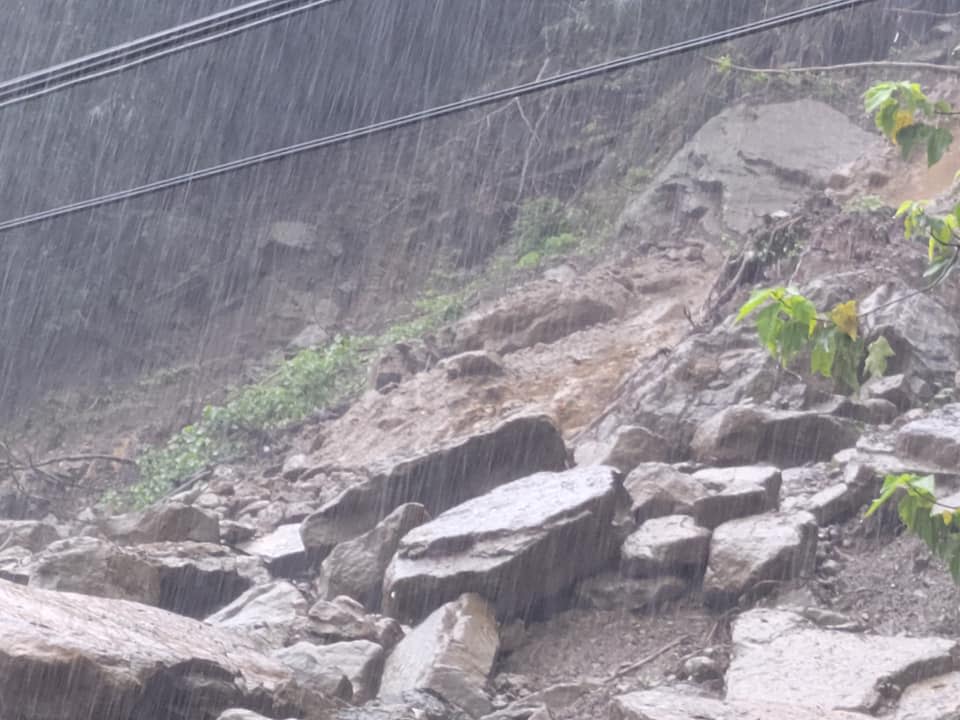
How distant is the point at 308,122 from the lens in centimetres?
1558

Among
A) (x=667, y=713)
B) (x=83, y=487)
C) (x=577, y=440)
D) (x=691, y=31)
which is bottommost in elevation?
(x=83, y=487)

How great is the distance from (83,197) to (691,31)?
26.9 ft

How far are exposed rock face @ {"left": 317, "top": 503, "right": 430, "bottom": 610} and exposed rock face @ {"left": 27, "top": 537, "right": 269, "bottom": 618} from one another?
0.58 m

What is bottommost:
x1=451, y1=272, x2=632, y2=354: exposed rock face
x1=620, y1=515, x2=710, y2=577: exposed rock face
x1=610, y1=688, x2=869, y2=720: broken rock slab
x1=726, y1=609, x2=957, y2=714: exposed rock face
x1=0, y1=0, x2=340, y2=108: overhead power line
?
x1=610, y1=688, x2=869, y2=720: broken rock slab

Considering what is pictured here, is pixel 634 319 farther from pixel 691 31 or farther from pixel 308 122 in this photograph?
pixel 308 122

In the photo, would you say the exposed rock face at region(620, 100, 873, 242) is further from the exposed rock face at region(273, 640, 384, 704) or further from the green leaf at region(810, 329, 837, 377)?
the green leaf at region(810, 329, 837, 377)

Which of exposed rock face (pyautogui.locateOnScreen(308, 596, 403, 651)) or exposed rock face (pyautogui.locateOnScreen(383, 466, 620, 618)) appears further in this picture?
exposed rock face (pyautogui.locateOnScreen(383, 466, 620, 618))

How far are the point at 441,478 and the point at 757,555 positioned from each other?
6.86 ft

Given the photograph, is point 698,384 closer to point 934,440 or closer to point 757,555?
point 934,440

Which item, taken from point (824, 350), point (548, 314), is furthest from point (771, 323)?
point (548, 314)

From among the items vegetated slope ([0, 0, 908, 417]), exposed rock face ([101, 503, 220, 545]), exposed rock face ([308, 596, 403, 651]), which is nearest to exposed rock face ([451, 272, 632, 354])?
vegetated slope ([0, 0, 908, 417])

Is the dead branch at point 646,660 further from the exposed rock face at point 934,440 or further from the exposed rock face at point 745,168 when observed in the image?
the exposed rock face at point 745,168

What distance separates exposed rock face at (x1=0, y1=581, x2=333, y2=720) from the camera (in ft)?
12.7

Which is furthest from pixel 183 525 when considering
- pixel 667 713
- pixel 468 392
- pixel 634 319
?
pixel 634 319
